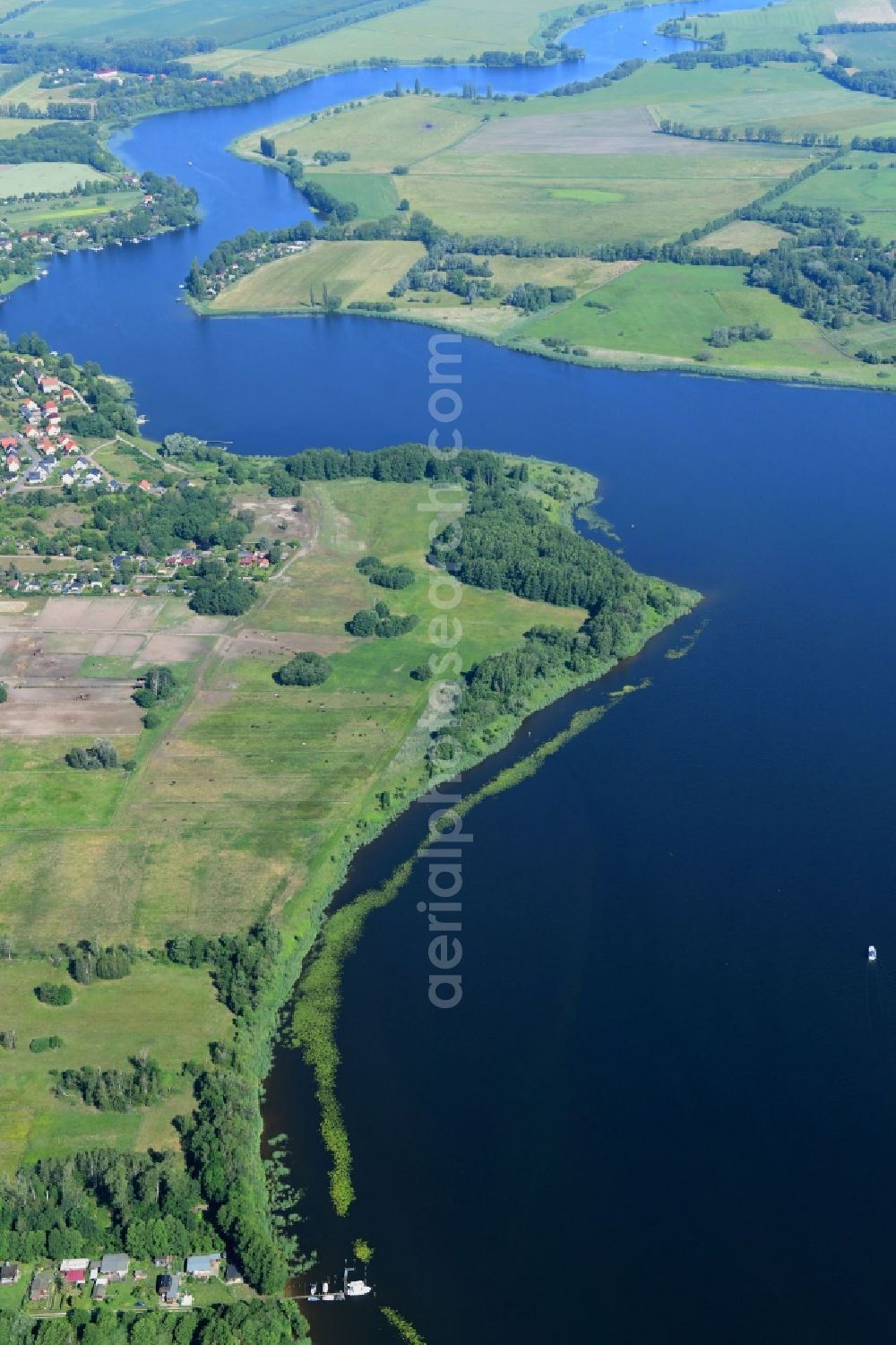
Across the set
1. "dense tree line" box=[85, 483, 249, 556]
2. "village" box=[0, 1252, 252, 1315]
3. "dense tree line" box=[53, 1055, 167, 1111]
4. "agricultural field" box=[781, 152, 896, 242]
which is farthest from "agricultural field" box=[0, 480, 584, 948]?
"agricultural field" box=[781, 152, 896, 242]

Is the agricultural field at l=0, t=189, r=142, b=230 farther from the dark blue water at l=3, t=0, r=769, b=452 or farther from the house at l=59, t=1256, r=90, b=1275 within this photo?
Result: the house at l=59, t=1256, r=90, b=1275

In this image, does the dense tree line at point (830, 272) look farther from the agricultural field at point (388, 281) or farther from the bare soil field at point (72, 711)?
the bare soil field at point (72, 711)

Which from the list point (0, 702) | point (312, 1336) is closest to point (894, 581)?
point (0, 702)

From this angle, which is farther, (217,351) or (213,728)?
(217,351)

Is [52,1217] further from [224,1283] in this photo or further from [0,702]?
[0,702]

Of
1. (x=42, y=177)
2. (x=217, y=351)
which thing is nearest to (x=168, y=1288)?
(x=217, y=351)

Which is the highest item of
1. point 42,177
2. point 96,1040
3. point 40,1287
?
point 42,177

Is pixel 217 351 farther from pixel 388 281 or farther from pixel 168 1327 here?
pixel 168 1327
